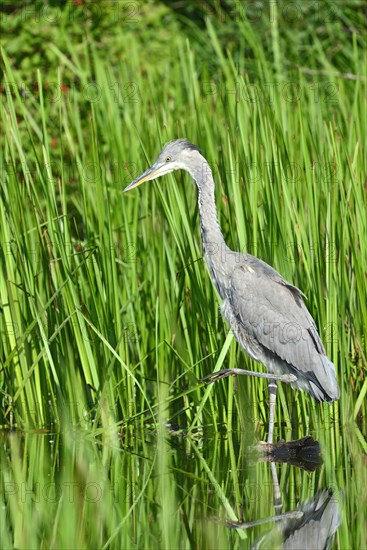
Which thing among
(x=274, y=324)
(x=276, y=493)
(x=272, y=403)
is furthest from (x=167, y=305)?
(x=276, y=493)

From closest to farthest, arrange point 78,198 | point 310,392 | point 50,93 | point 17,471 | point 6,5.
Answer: point 17,471, point 310,392, point 78,198, point 50,93, point 6,5

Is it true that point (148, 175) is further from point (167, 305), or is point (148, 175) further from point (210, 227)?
point (167, 305)

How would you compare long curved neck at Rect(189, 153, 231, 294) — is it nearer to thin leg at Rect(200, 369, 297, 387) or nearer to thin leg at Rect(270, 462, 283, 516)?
thin leg at Rect(200, 369, 297, 387)

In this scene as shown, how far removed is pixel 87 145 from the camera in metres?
7.27

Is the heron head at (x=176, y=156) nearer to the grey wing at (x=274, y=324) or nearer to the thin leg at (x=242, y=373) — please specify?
the grey wing at (x=274, y=324)

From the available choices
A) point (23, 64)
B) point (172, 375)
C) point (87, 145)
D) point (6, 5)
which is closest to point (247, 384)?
point (172, 375)

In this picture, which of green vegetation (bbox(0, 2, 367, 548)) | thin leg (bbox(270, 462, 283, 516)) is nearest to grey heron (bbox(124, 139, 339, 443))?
green vegetation (bbox(0, 2, 367, 548))

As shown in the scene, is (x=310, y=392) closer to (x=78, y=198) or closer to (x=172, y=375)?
(x=172, y=375)

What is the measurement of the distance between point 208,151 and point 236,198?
64 cm

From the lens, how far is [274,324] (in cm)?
504

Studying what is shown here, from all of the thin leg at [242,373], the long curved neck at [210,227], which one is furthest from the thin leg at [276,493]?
the long curved neck at [210,227]

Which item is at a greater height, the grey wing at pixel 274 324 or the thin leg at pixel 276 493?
the grey wing at pixel 274 324

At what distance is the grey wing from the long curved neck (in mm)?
89

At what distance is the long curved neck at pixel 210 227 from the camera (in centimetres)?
505
